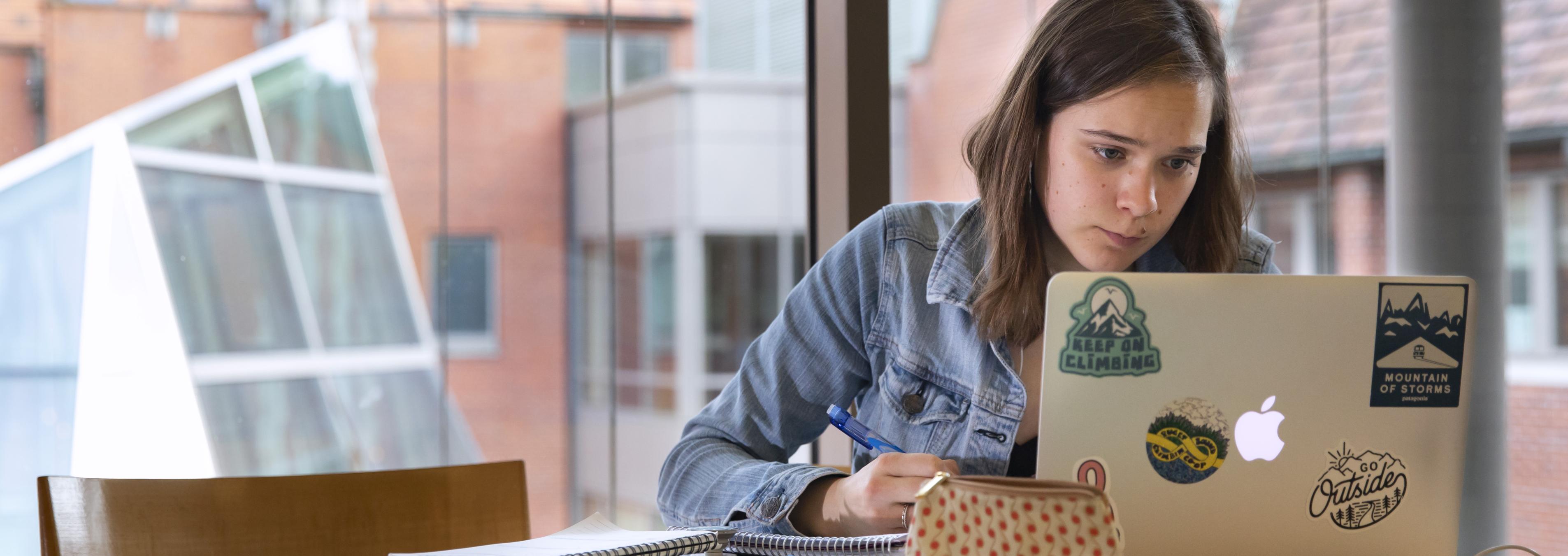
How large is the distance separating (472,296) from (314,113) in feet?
7.56

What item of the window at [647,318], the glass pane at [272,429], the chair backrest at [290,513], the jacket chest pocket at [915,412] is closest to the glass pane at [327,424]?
the glass pane at [272,429]

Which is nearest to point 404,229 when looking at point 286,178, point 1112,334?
point 286,178

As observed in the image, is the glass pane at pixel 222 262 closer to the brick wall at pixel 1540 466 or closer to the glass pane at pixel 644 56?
the glass pane at pixel 644 56

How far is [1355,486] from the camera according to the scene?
28.8 inches

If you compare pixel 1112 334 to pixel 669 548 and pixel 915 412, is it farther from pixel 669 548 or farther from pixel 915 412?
pixel 915 412

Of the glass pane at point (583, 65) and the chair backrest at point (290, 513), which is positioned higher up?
the glass pane at point (583, 65)

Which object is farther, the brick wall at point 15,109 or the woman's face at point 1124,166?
the brick wall at point 15,109

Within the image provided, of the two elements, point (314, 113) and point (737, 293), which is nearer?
point (314, 113)

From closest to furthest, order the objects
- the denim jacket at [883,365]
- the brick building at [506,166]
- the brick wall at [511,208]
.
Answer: the denim jacket at [883,365] < the brick building at [506,166] < the brick wall at [511,208]

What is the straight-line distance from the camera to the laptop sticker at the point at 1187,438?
0.71 m

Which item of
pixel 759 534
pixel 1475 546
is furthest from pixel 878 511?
pixel 1475 546

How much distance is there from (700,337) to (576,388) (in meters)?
1.01

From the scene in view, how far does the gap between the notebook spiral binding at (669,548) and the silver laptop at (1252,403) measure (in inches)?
10.1

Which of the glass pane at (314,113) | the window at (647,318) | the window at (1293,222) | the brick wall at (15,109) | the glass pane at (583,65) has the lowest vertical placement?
the window at (647,318)
